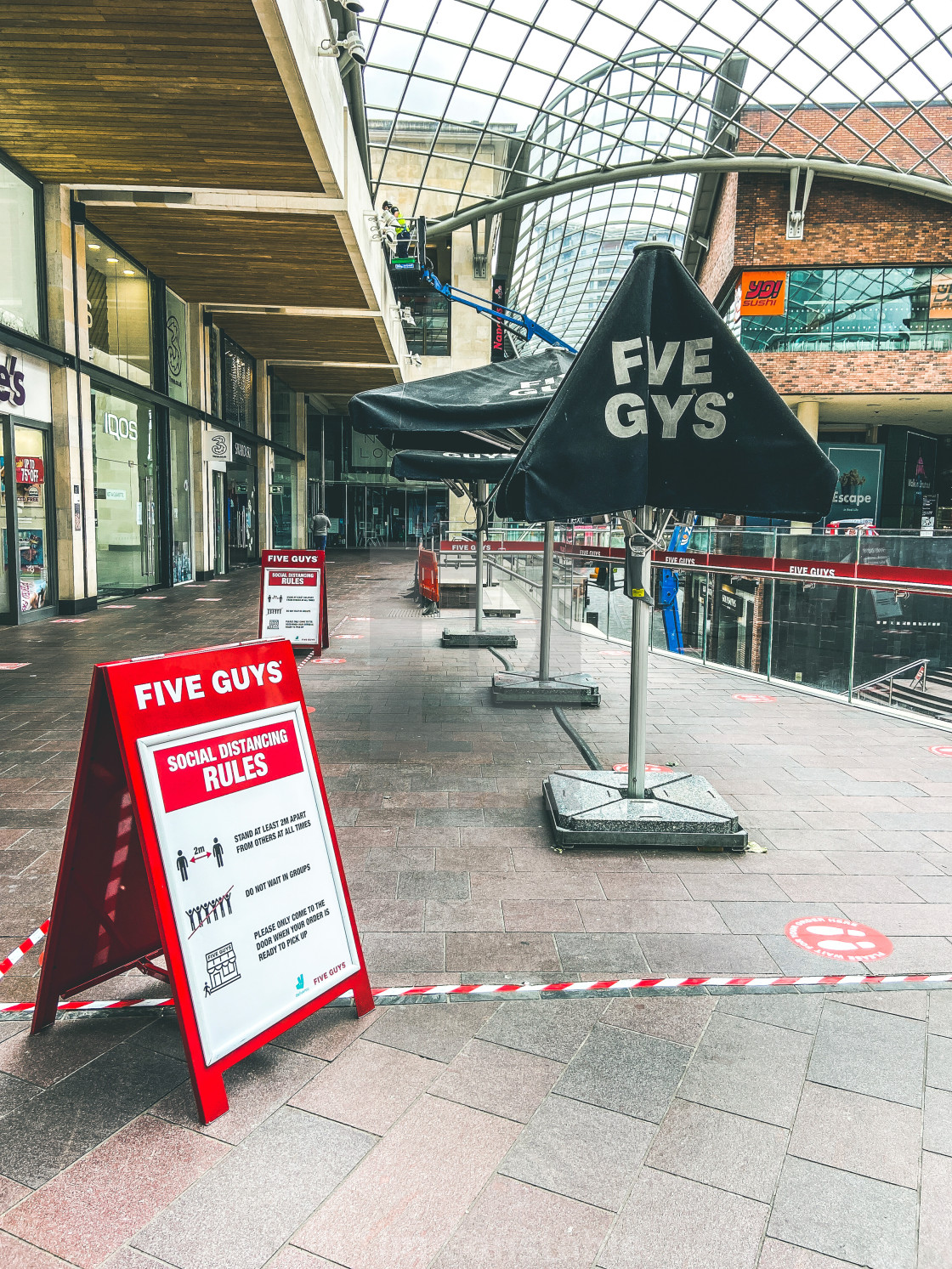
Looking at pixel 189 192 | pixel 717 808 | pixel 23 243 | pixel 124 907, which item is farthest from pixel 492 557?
pixel 124 907

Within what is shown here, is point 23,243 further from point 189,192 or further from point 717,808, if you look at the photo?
point 717,808

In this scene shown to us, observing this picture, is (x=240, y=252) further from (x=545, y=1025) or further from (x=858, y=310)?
(x=858, y=310)

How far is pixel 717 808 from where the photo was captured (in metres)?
4.28

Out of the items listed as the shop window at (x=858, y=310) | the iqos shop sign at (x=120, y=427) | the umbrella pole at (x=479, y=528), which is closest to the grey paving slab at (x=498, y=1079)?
the umbrella pole at (x=479, y=528)

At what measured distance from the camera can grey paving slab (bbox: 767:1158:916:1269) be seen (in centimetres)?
185

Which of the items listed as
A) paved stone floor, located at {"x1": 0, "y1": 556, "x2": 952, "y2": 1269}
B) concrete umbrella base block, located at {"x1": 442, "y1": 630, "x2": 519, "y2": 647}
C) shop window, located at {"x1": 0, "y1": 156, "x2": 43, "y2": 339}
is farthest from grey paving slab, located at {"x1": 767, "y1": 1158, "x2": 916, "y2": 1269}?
shop window, located at {"x1": 0, "y1": 156, "x2": 43, "y2": 339}

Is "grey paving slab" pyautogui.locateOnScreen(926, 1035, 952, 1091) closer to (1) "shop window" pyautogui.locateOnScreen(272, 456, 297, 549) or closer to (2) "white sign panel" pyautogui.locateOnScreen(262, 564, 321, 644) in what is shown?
(2) "white sign panel" pyautogui.locateOnScreen(262, 564, 321, 644)

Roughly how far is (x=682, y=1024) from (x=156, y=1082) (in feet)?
5.24

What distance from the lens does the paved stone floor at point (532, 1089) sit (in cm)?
189

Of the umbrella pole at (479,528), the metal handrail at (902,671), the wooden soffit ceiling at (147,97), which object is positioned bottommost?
the metal handrail at (902,671)

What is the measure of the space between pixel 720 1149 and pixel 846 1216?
1.02 feet

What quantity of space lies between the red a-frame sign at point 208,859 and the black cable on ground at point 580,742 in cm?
273

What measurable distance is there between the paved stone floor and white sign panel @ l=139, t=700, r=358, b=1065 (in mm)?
234

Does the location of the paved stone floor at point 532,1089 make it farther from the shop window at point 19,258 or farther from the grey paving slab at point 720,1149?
the shop window at point 19,258
